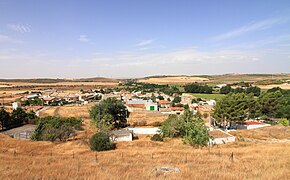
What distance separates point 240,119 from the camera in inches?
1658

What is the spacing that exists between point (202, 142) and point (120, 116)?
21.8 metres

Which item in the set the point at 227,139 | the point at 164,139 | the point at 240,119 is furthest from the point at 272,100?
the point at 164,139

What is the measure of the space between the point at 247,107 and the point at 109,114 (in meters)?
26.8

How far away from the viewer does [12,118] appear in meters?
43.7

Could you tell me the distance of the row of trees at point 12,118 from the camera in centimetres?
4159

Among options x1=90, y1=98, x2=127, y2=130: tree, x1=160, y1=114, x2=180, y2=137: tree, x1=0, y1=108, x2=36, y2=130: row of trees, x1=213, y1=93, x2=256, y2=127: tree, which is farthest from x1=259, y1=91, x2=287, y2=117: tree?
x1=0, y1=108, x2=36, y2=130: row of trees

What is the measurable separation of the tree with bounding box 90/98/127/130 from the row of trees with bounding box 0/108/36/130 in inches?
579

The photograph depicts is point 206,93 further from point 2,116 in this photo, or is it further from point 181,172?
point 181,172

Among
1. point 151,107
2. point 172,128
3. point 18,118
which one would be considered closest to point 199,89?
point 151,107

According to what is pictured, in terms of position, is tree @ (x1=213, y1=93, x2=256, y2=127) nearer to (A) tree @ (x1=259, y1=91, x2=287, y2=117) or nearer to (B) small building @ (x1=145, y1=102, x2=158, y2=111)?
(A) tree @ (x1=259, y1=91, x2=287, y2=117)

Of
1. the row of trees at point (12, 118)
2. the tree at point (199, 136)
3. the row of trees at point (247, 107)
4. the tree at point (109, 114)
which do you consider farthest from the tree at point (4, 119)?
the row of trees at point (247, 107)

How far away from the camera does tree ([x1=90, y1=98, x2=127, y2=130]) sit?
39469mm

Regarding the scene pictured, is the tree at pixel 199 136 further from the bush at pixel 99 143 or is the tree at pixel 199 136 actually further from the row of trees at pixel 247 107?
the row of trees at pixel 247 107

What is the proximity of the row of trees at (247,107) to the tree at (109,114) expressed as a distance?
56.1 ft
